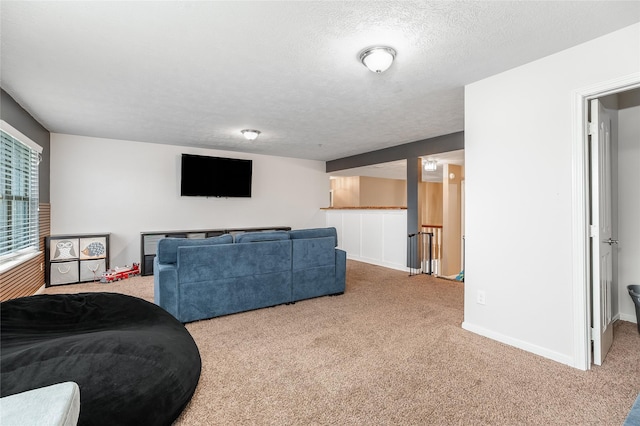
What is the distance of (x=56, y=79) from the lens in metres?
2.76

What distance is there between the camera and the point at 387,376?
2.07 m

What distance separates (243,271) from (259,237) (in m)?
0.42

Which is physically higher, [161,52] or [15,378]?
[161,52]

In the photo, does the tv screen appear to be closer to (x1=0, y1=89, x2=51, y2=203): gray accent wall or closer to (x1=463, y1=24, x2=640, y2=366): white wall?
(x1=0, y1=89, x2=51, y2=203): gray accent wall

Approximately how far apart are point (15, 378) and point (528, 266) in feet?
10.4

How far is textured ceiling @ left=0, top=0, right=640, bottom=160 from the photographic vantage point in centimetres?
182

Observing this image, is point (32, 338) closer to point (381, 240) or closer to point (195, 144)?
point (195, 144)

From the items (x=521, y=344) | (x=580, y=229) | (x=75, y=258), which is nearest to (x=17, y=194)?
(x=75, y=258)

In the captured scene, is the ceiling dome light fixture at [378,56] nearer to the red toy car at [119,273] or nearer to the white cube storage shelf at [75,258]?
the red toy car at [119,273]

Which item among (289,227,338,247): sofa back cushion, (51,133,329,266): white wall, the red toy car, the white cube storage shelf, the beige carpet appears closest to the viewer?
the beige carpet

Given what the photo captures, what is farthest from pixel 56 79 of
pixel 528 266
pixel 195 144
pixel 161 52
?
pixel 528 266

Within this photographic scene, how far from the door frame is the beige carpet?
21cm

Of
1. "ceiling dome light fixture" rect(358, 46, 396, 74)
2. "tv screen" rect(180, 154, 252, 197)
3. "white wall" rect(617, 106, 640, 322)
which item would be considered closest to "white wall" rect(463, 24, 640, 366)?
"ceiling dome light fixture" rect(358, 46, 396, 74)

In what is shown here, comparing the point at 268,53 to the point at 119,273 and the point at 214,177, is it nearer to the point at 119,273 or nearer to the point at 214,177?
the point at 214,177
